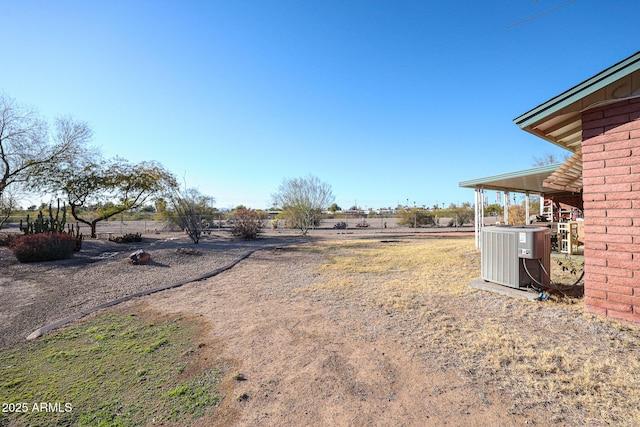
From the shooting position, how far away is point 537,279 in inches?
204

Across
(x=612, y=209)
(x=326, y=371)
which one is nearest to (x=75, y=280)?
(x=326, y=371)

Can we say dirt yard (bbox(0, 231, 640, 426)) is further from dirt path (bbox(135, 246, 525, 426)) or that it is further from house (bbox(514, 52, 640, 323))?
house (bbox(514, 52, 640, 323))

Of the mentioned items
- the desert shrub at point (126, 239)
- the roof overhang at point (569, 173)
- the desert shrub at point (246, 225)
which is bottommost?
the desert shrub at point (126, 239)

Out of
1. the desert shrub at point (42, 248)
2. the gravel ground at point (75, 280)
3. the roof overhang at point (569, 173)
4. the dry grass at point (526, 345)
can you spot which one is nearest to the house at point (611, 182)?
the dry grass at point (526, 345)

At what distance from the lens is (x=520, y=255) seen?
5047 mm

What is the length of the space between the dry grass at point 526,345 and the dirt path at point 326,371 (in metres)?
0.26

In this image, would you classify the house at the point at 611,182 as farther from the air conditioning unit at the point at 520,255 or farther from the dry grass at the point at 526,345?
the air conditioning unit at the point at 520,255

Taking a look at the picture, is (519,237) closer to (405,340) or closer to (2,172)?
(405,340)

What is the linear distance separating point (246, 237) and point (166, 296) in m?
12.0

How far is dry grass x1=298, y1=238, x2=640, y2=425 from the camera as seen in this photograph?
2.37 metres

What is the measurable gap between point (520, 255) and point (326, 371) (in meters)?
4.06

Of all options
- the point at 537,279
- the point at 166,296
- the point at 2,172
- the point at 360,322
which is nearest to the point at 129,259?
the point at 166,296

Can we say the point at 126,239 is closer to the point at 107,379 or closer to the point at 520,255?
the point at 107,379

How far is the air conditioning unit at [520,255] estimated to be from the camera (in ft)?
16.3
